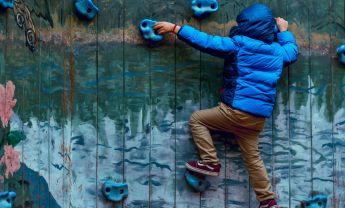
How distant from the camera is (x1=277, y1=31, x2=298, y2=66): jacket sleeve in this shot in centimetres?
422

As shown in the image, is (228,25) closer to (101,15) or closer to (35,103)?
(101,15)

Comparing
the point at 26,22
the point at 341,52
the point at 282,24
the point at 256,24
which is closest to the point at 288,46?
the point at 282,24

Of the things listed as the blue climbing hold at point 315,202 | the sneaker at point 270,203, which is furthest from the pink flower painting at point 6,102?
the blue climbing hold at point 315,202

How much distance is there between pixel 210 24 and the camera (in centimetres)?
432

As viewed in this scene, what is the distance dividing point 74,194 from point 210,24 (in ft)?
4.02

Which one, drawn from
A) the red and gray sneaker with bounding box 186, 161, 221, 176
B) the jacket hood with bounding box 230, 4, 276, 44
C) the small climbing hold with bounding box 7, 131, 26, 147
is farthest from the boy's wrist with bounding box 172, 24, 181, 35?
the small climbing hold with bounding box 7, 131, 26, 147

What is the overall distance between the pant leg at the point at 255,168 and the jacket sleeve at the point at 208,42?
1.62 ft

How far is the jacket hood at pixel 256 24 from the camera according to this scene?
413cm

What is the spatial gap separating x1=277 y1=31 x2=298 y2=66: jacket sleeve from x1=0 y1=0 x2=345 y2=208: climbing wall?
0.14 meters

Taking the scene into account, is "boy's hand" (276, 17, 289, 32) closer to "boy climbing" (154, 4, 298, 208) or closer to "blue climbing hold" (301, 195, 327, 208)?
"boy climbing" (154, 4, 298, 208)

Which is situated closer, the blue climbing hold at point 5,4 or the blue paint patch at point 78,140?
the blue climbing hold at point 5,4

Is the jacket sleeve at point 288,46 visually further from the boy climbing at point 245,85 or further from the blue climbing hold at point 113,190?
the blue climbing hold at point 113,190

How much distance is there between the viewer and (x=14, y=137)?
3.78 m

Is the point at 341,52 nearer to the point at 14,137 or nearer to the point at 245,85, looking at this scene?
the point at 245,85
